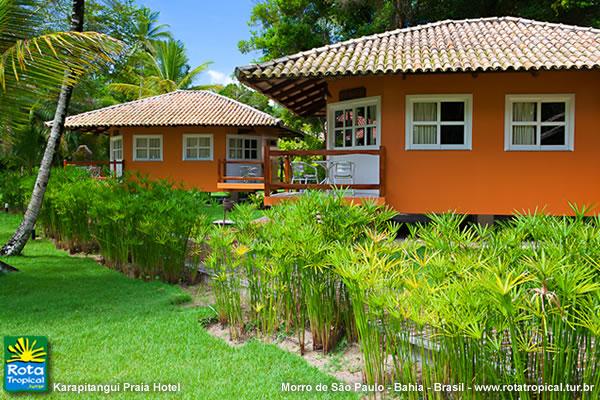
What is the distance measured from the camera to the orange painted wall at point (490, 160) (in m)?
9.66

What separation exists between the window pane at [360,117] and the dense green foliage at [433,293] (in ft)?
19.0

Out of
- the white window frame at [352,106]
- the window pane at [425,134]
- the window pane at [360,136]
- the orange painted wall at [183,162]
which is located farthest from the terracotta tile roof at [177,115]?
the window pane at [425,134]

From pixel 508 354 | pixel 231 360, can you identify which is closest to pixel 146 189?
pixel 231 360

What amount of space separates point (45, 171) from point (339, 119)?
587 centimetres

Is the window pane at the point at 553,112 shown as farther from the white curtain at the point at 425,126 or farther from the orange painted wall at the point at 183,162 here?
the orange painted wall at the point at 183,162

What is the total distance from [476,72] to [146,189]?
19.2 feet

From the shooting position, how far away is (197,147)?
20812 millimetres

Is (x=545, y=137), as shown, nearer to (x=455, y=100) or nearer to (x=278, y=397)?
(x=455, y=100)

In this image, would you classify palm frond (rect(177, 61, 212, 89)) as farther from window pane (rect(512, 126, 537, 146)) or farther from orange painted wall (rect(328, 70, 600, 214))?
window pane (rect(512, 126, 537, 146))

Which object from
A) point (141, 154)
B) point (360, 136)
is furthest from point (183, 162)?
point (360, 136)

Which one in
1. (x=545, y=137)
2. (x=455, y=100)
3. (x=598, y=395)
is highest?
(x=455, y=100)

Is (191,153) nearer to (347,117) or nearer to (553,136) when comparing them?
(347,117)

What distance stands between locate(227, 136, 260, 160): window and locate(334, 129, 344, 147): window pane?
10.2m

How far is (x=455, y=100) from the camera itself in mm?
9859
